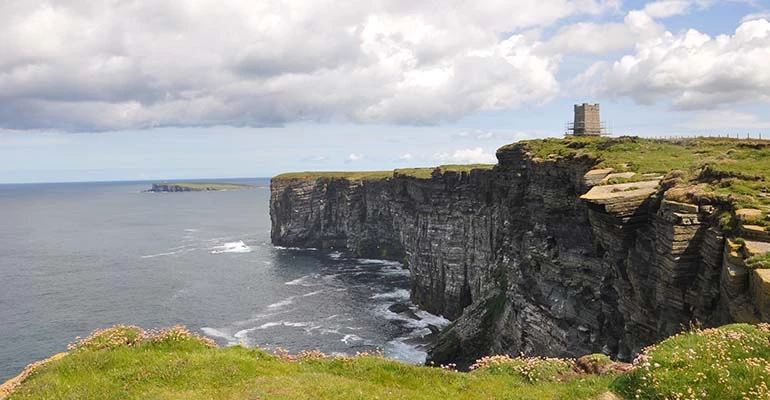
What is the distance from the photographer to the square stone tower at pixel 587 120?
76.1 metres

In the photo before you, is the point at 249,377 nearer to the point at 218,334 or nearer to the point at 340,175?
the point at 218,334

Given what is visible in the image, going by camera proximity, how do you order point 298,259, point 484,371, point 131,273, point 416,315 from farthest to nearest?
point 298,259, point 131,273, point 416,315, point 484,371

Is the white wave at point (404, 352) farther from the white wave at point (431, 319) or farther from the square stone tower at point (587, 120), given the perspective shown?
the square stone tower at point (587, 120)

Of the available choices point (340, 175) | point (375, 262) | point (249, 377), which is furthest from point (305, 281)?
point (249, 377)

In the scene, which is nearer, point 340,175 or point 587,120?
point 587,120

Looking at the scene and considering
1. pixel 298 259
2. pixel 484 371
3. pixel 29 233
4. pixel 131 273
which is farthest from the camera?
pixel 29 233

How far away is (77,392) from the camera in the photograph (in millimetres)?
17109

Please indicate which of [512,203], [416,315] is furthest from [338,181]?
[512,203]

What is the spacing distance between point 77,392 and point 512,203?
167 ft

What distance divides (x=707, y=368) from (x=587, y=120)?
2583 inches

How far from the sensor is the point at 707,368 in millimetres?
15594

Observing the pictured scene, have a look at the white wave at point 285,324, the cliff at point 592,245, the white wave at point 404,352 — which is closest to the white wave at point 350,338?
the white wave at point 404,352

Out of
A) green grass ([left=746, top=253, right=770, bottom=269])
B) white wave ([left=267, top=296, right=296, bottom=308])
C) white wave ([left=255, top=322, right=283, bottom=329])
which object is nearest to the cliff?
green grass ([left=746, top=253, right=770, bottom=269])

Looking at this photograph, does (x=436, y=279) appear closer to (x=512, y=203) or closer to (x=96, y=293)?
(x=512, y=203)
